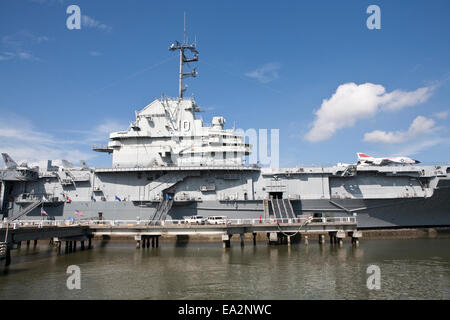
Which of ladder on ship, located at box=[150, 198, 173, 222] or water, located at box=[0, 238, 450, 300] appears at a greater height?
ladder on ship, located at box=[150, 198, 173, 222]

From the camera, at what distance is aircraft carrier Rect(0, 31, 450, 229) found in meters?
28.3

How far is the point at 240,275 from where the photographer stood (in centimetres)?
1513

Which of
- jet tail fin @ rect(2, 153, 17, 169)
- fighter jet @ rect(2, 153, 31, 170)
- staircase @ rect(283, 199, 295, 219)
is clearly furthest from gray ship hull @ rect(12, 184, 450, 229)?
jet tail fin @ rect(2, 153, 17, 169)

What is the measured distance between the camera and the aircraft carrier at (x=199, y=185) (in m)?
28.3

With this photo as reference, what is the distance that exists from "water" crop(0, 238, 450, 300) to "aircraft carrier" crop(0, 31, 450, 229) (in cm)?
585

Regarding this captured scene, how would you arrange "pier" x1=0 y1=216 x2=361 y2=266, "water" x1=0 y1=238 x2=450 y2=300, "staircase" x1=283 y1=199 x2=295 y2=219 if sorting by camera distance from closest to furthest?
1. "water" x1=0 y1=238 x2=450 y2=300
2. "pier" x1=0 y1=216 x2=361 y2=266
3. "staircase" x1=283 y1=199 x2=295 y2=219

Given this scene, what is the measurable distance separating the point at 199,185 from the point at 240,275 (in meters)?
15.6

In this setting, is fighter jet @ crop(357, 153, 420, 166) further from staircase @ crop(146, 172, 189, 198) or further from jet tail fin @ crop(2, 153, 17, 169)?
jet tail fin @ crop(2, 153, 17, 169)

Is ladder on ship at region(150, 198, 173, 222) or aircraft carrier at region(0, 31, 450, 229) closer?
ladder on ship at region(150, 198, 173, 222)

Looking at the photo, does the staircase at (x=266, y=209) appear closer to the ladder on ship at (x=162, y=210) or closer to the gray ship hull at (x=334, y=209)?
the gray ship hull at (x=334, y=209)

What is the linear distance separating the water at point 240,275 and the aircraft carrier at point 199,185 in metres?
5.85

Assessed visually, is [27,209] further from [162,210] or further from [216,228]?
[216,228]

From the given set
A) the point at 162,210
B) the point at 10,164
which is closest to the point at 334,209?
the point at 162,210
